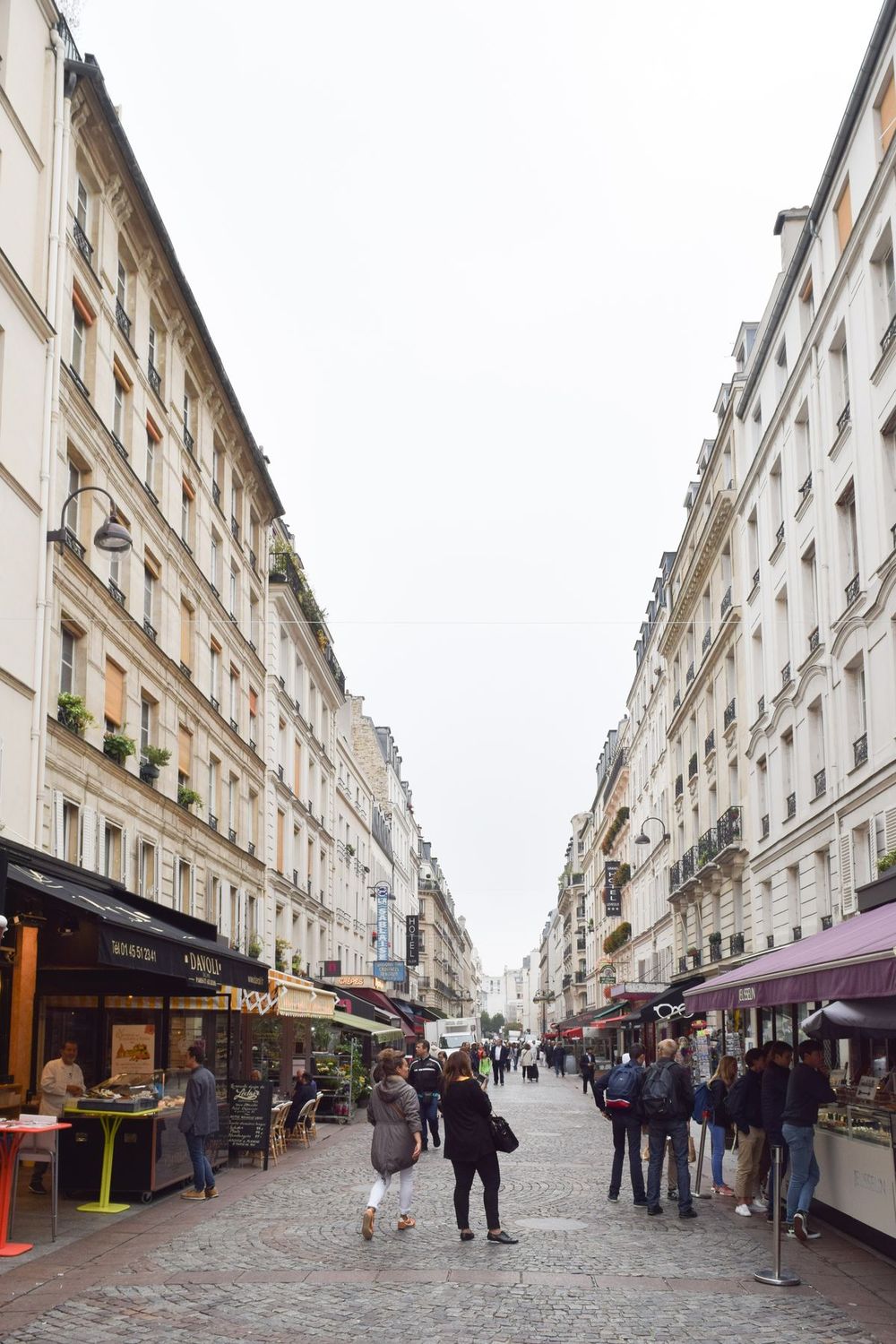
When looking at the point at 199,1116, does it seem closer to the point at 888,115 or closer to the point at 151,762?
the point at 151,762

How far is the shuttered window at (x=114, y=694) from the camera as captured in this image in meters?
20.9

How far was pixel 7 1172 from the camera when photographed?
1072cm

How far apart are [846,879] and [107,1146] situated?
44.8 feet

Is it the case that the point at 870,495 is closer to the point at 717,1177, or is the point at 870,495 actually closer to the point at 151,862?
the point at 717,1177

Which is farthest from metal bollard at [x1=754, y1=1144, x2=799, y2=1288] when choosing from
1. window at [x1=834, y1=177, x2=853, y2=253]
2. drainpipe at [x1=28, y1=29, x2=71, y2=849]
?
window at [x1=834, y1=177, x2=853, y2=253]

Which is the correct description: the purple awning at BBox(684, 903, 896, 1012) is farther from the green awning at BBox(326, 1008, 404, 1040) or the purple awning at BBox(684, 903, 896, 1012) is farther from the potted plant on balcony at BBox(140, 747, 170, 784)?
the green awning at BBox(326, 1008, 404, 1040)

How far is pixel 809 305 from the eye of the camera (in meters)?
25.6

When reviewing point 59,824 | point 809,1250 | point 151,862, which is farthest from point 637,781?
point 809,1250

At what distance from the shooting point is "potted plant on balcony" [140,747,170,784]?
2253cm

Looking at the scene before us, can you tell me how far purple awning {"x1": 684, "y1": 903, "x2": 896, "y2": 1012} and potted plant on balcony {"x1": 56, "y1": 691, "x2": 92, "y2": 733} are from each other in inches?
368

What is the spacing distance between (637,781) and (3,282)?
47.1 meters

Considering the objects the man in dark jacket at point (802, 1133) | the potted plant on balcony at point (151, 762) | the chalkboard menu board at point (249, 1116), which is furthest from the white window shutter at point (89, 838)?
the man in dark jacket at point (802, 1133)

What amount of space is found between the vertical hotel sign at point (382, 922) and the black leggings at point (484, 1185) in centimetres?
4768

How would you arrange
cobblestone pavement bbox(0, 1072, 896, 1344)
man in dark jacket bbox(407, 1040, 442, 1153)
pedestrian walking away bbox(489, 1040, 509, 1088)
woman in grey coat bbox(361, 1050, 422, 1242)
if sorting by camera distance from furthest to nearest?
pedestrian walking away bbox(489, 1040, 509, 1088) < man in dark jacket bbox(407, 1040, 442, 1153) < woman in grey coat bbox(361, 1050, 422, 1242) < cobblestone pavement bbox(0, 1072, 896, 1344)
